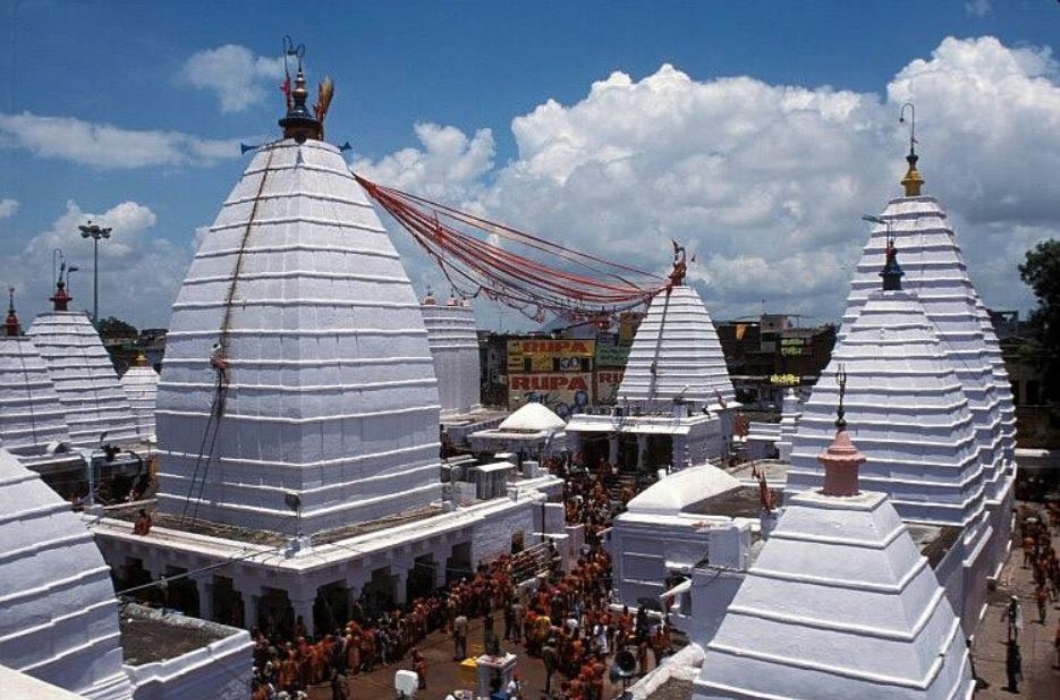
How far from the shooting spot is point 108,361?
34750mm

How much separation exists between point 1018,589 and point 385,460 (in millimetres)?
16127

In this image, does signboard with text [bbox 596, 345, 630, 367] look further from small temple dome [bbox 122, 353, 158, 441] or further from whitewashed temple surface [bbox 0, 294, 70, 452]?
whitewashed temple surface [bbox 0, 294, 70, 452]

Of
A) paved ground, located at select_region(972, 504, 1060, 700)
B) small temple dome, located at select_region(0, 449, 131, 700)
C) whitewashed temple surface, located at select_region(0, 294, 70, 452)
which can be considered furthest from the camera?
whitewashed temple surface, located at select_region(0, 294, 70, 452)

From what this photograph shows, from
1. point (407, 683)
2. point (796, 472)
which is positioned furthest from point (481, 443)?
point (407, 683)

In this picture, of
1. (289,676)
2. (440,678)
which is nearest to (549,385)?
(440,678)

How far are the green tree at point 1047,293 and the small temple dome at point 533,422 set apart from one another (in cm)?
2001

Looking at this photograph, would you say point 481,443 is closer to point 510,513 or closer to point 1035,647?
point 510,513

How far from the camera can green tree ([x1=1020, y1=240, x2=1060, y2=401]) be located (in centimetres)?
3628

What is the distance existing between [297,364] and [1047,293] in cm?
3135

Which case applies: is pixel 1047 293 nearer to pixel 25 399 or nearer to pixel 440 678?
pixel 440 678

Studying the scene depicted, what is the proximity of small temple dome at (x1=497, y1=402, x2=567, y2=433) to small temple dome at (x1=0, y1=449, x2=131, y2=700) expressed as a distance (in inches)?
1019

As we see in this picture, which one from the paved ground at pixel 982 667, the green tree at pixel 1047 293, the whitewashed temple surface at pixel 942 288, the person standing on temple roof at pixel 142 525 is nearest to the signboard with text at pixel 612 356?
the green tree at pixel 1047 293

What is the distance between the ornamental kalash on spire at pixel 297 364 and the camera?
19672 millimetres

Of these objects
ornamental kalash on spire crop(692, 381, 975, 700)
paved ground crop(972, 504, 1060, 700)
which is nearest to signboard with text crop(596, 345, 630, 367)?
paved ground crop(972, 504, 1060, 700)
